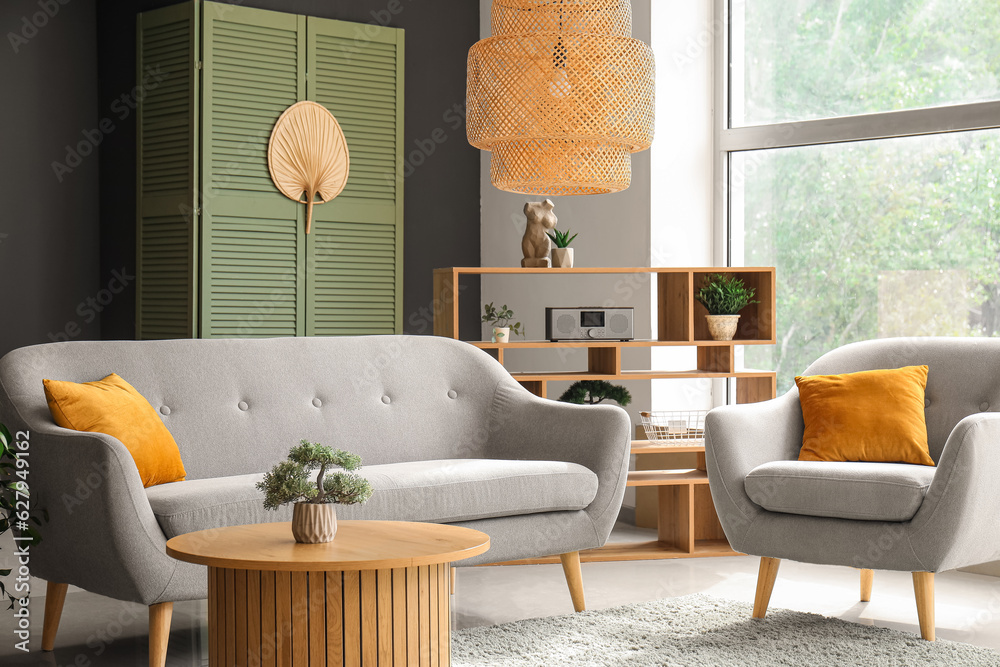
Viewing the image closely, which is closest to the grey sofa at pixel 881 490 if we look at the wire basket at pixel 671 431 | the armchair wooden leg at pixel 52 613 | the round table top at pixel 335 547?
the wire basket at pixel 671 431

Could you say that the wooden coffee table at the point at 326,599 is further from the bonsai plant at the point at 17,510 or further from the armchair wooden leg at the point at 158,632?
the bonsai plant at the point at 17,510

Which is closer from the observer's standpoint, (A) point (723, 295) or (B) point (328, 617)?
(B) point (328, 617)

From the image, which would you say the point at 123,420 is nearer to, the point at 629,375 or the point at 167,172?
the point at 629,375

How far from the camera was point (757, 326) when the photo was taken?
4691 mm

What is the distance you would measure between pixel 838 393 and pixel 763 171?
193 cm

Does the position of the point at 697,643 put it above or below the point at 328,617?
below

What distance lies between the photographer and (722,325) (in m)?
4.57

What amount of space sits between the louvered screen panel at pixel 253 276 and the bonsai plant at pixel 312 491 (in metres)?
2.83

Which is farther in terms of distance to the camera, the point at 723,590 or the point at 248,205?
the point at 248,205

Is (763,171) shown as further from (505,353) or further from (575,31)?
→ (575,31)

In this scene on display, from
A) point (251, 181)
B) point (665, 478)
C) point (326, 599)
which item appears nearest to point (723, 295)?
point (665, 478)

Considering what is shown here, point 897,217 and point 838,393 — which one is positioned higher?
point 897,217

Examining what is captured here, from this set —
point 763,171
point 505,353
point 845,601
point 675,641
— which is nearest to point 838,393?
point 845,601

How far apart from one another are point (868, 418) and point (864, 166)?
5.72 ft
